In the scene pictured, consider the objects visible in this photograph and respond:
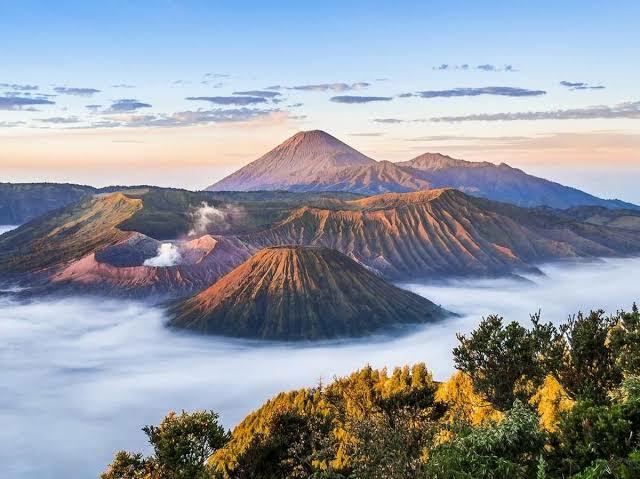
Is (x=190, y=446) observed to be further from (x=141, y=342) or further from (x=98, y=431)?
(x=141, y=342)

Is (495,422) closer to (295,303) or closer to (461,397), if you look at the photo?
(461,397)

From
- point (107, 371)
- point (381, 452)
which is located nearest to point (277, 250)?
point (107, 371)

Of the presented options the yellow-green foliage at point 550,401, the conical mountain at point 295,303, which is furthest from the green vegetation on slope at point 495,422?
the conical mountain at point 295,303

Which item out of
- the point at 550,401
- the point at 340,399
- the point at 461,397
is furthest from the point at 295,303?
the point at 550,401

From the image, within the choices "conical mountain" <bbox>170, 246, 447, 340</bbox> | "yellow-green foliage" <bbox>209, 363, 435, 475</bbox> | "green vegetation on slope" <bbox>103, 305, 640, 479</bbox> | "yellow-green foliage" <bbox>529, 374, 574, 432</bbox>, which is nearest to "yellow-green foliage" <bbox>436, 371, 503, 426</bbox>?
"green vegetation on slope" <bbox>103, 305, 640, 479</bbox>

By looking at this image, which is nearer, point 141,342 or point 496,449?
point 496,449

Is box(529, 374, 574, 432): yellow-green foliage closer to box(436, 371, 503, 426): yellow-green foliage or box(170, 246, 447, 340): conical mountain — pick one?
box(436, 371, 503, 426): yellow-green foliage
